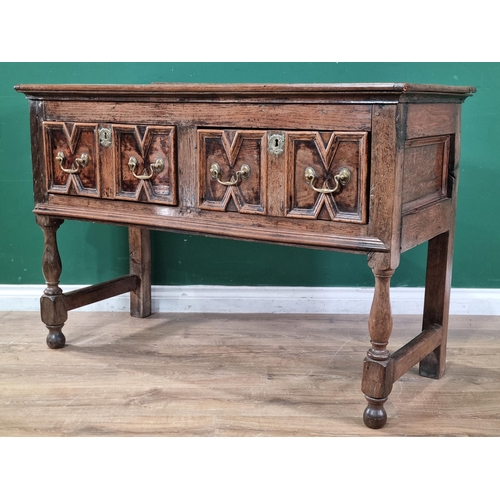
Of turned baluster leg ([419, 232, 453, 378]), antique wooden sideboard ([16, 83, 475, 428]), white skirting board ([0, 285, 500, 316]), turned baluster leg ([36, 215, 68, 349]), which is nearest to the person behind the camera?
antique wooden sideboard ([16, 83, 475, 428])

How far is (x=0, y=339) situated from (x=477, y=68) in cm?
232

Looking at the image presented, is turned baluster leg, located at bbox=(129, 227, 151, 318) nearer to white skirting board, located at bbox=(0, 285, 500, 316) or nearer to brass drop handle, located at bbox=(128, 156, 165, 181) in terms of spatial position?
white skirting board, located at bbox=(0, 285, 500, 316)

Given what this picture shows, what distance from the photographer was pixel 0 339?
2.78m

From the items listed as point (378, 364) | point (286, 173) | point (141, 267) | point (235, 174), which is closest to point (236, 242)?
point (141, 267)

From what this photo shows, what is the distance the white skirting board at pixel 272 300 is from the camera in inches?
121

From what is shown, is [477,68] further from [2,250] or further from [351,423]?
[2,250]

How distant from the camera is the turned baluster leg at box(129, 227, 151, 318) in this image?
2.98 m

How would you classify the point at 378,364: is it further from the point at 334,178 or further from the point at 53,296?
the point at 53,296

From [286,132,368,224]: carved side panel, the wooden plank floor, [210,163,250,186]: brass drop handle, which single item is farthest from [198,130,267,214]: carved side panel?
the wooden plank floor

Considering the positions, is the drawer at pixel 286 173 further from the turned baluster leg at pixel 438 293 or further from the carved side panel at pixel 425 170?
the turned baluster leg at pixel 438 293

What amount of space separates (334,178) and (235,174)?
33 centimetres

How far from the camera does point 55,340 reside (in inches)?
105

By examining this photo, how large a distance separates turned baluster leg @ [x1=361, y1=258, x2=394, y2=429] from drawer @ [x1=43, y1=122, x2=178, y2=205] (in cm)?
75
